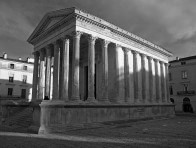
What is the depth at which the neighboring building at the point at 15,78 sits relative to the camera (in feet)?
149

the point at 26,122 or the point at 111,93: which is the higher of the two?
the point at 111,93

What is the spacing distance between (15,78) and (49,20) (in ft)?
99.5

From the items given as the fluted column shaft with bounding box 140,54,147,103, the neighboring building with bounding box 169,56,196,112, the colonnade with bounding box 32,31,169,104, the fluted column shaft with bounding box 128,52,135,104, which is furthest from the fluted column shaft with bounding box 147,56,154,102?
the neighboring building with bounding box 169,56,196,112

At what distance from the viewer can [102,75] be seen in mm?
19969

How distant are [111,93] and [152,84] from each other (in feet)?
29.2

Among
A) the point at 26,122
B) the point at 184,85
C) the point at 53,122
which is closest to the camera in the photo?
the point at 53,122

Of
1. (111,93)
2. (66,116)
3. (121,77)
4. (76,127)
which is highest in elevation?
(121,77)

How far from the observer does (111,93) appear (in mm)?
22391

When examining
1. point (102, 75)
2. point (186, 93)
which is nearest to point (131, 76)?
point (102, 75)

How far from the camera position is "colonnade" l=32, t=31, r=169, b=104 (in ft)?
59.1

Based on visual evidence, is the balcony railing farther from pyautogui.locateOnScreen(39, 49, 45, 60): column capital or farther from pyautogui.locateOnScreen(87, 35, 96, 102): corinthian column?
pyautogui.locateOnScreen(39, 49, 45, 60): column capital

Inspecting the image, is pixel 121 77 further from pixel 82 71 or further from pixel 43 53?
pixel 43 53

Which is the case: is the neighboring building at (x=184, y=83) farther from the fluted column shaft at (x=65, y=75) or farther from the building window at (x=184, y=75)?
the fluted column shaft at (x=65, y=75)

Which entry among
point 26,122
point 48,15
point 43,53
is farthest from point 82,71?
point 26,122
